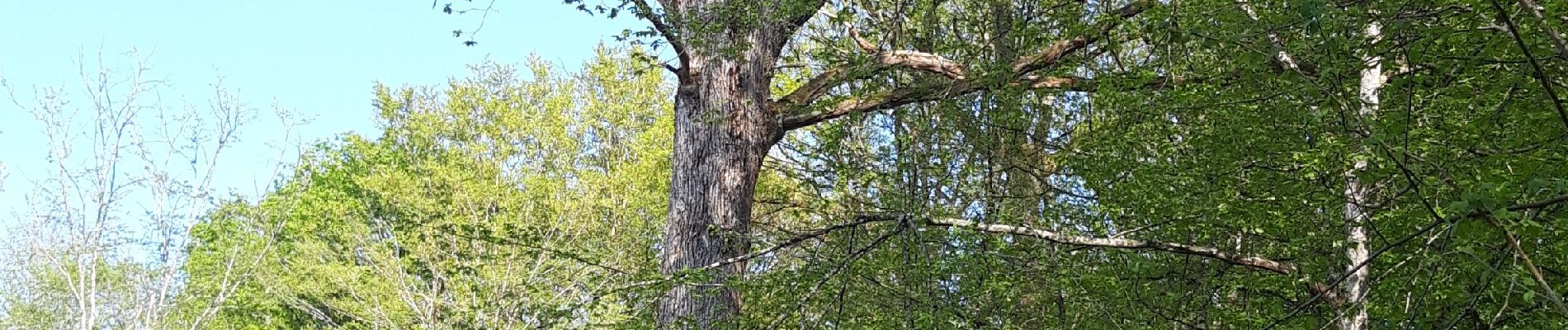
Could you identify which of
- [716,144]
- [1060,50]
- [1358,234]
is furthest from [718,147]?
[1358,234]

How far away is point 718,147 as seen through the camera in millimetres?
8336

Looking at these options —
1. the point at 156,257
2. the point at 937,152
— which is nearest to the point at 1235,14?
the point at 937,152

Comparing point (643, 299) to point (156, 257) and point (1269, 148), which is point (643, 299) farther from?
point (156, 257)

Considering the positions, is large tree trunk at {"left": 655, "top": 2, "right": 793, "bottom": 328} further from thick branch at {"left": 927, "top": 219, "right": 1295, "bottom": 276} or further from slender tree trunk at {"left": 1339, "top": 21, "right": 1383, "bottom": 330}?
slender tree trunk at {"left": 1339, "top": 21, "right": 1383, "bottom": 330}

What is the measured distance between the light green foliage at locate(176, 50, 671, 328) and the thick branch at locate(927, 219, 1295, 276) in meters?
6.05

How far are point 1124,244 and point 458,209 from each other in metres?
12.3

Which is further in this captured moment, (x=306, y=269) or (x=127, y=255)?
(x=306, y=269)

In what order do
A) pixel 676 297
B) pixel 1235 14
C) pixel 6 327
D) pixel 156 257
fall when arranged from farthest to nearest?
pixel 6 327
pixel 156 257
pixel 676 297
pixel 1235 14

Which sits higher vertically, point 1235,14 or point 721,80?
point 721,80

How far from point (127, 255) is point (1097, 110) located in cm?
1232

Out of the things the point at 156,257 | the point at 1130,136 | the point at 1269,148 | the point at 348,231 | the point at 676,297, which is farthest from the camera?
the point at 348,231

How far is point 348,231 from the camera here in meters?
19.3

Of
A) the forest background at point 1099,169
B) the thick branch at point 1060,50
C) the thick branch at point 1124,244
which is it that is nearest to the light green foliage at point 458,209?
the forest background at point 1099,169

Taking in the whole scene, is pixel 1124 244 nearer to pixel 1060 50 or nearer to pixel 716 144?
pixel 1060 50
